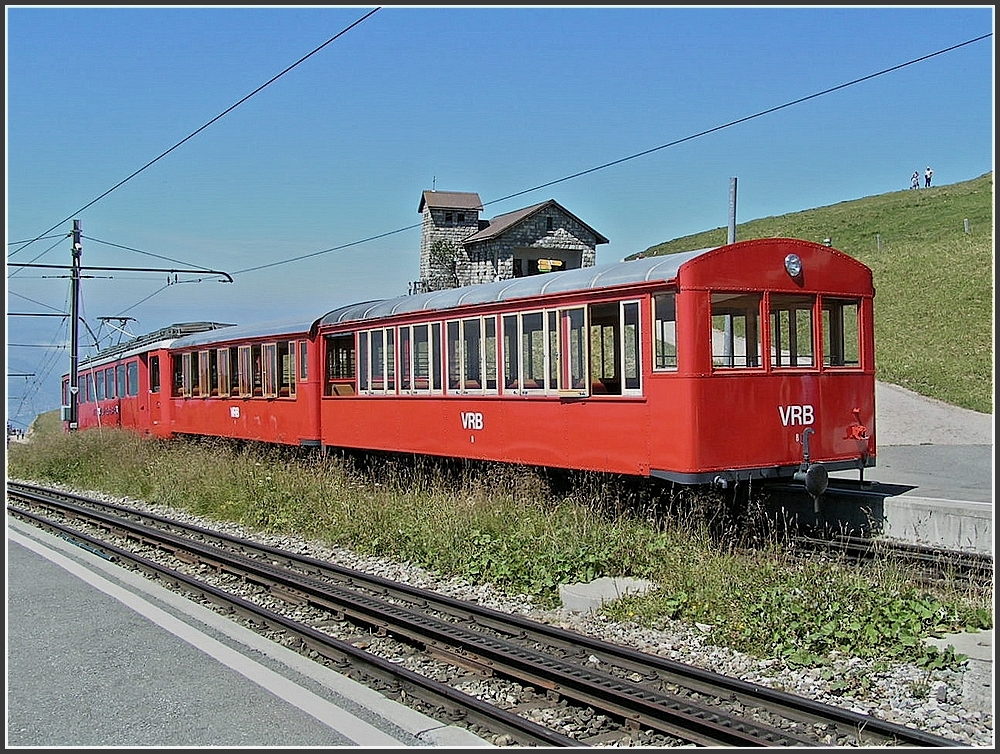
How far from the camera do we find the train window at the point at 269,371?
19.6 meters

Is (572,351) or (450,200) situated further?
(450,200)

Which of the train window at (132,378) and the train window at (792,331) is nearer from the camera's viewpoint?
the train window at (792,331)

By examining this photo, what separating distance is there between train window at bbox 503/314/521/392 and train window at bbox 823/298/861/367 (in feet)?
11.6

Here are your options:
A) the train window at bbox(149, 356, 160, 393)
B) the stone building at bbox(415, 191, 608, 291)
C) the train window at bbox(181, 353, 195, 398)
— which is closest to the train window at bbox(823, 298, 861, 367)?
the train window at bbox(181, 353, 195, 398)

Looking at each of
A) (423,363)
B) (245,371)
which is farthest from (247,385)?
(423,363)

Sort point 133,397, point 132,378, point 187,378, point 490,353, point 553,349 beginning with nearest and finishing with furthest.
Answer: point 553,349
point 490,353
point 187,378
point 133,397
point 132,378

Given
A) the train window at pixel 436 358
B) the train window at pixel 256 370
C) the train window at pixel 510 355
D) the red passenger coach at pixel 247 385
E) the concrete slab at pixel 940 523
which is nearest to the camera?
the concrete slab at pixel 940 523

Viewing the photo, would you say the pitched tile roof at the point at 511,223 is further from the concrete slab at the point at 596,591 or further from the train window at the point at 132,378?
the concrete slab at the point at 596,591

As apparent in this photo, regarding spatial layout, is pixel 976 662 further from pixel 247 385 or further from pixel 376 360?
pixel 247 385

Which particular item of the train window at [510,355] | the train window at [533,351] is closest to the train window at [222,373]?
the train window at [510,355]

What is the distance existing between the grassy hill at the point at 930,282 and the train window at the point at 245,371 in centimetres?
1799

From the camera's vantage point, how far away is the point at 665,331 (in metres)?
10.9

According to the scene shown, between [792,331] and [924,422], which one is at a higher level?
[792,331]

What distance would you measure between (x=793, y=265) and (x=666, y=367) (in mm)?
2038
